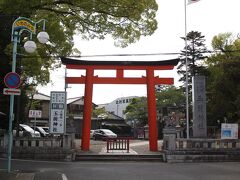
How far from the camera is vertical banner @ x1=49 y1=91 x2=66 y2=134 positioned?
20.0 metres

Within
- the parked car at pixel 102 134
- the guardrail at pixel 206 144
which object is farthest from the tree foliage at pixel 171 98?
the guardrail at pixel 206 144

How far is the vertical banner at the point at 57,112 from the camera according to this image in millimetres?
20047

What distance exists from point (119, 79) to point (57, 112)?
5.27 meters

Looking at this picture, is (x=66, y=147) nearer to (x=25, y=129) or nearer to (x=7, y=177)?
(x=7, y=177)

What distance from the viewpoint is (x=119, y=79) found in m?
23.6

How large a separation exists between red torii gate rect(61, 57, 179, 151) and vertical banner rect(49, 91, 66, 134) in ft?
9.23

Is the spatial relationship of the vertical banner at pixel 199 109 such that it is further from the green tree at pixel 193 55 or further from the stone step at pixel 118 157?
the green tree at pixel 193 55

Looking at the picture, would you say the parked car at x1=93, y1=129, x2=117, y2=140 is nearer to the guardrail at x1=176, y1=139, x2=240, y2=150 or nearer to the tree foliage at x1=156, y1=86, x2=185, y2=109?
the tree foliage at x1=156, y1=86, x2=185, y2=109

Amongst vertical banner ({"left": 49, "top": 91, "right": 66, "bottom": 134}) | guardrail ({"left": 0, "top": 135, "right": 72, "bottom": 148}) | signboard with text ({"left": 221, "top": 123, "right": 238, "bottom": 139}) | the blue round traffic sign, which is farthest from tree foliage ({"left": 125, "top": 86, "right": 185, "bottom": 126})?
the blue round traffic sign

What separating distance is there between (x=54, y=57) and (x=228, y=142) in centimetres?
1178

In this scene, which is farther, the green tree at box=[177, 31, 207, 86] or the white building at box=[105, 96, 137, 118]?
the white building at box=[105, 96, 137, 118]

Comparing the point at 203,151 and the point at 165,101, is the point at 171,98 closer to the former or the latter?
the point at 165,101

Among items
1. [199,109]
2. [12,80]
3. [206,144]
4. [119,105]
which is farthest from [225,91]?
[119,105]

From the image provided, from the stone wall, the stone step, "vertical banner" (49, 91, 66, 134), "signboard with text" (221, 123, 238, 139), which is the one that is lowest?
the stone step
